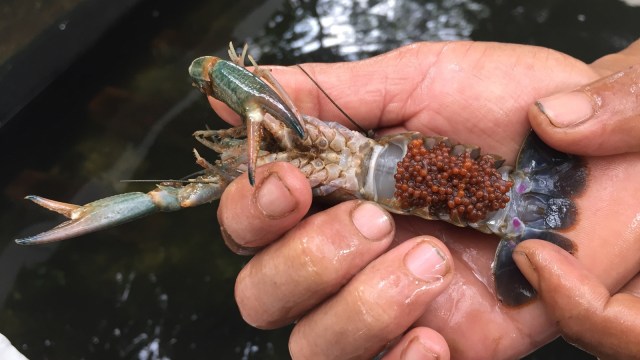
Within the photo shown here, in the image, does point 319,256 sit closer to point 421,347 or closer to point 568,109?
point 421,347

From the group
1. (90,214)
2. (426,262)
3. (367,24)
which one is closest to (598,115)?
(426,262)

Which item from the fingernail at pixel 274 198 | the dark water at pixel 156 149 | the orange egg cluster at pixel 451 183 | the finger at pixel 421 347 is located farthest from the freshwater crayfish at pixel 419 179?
the dark water at pixel 156 149

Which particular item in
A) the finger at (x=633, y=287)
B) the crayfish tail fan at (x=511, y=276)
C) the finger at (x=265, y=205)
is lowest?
the finger at (x=633, y=287)

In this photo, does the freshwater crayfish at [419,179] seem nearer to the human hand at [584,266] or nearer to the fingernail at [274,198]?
the human hand at [584,266]

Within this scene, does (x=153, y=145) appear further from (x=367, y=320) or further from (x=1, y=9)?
(x=367, y=320)

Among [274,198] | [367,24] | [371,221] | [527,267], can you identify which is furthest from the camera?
[367,24]

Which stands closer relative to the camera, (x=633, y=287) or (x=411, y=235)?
(x=633, y=287)

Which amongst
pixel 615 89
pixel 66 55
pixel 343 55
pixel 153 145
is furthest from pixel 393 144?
pixel 66 55

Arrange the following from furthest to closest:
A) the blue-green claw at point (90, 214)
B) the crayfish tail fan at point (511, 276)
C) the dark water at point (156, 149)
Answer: the dark water at point (156, 149)
the crayfish tail fan at point (511, 276)
the blue-green claw at point (90, 214)
